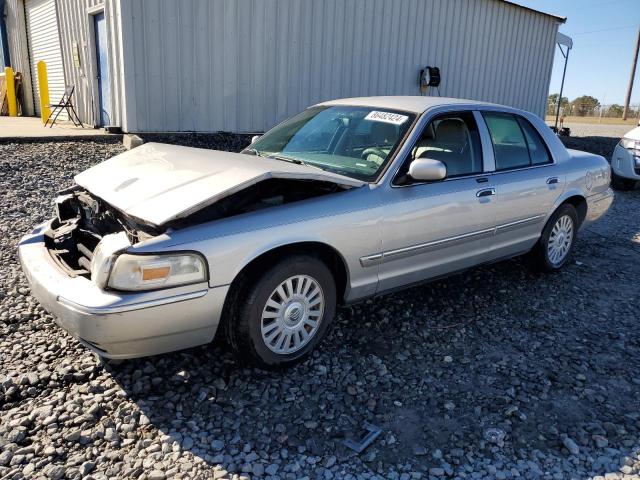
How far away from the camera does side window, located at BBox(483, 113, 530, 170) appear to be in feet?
14.2

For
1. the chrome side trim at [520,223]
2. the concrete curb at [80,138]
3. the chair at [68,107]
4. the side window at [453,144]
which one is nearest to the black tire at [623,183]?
the chrome side trim at [520,223]

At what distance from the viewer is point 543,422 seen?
283 centimetres

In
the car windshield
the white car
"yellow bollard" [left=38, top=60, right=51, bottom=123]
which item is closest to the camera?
the car windshield

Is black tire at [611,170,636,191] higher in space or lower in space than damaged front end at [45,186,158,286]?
lower

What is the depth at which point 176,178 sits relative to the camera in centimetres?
312

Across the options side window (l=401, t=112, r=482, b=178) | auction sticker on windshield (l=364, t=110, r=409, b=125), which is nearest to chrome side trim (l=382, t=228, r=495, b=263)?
side window (l=401, t=112, r=482, b=178)

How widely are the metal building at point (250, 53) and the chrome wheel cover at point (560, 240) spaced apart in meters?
7.30

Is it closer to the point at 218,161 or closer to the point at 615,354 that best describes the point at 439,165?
the point at 218,161

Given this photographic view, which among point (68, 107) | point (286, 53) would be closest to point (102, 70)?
point (68, 107)

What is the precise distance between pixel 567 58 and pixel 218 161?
56.8 ft

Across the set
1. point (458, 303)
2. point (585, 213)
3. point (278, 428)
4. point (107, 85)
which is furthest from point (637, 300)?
point (107, 85)

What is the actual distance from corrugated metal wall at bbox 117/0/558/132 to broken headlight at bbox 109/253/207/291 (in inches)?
300

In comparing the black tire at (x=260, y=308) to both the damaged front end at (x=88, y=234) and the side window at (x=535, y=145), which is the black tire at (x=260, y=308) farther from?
the side window at (x=535, y=145)

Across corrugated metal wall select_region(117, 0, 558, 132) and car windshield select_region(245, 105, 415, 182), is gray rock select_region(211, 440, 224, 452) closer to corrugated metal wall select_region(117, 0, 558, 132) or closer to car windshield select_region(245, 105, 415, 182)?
car windshield select_region(245, 105, 415, 182)
